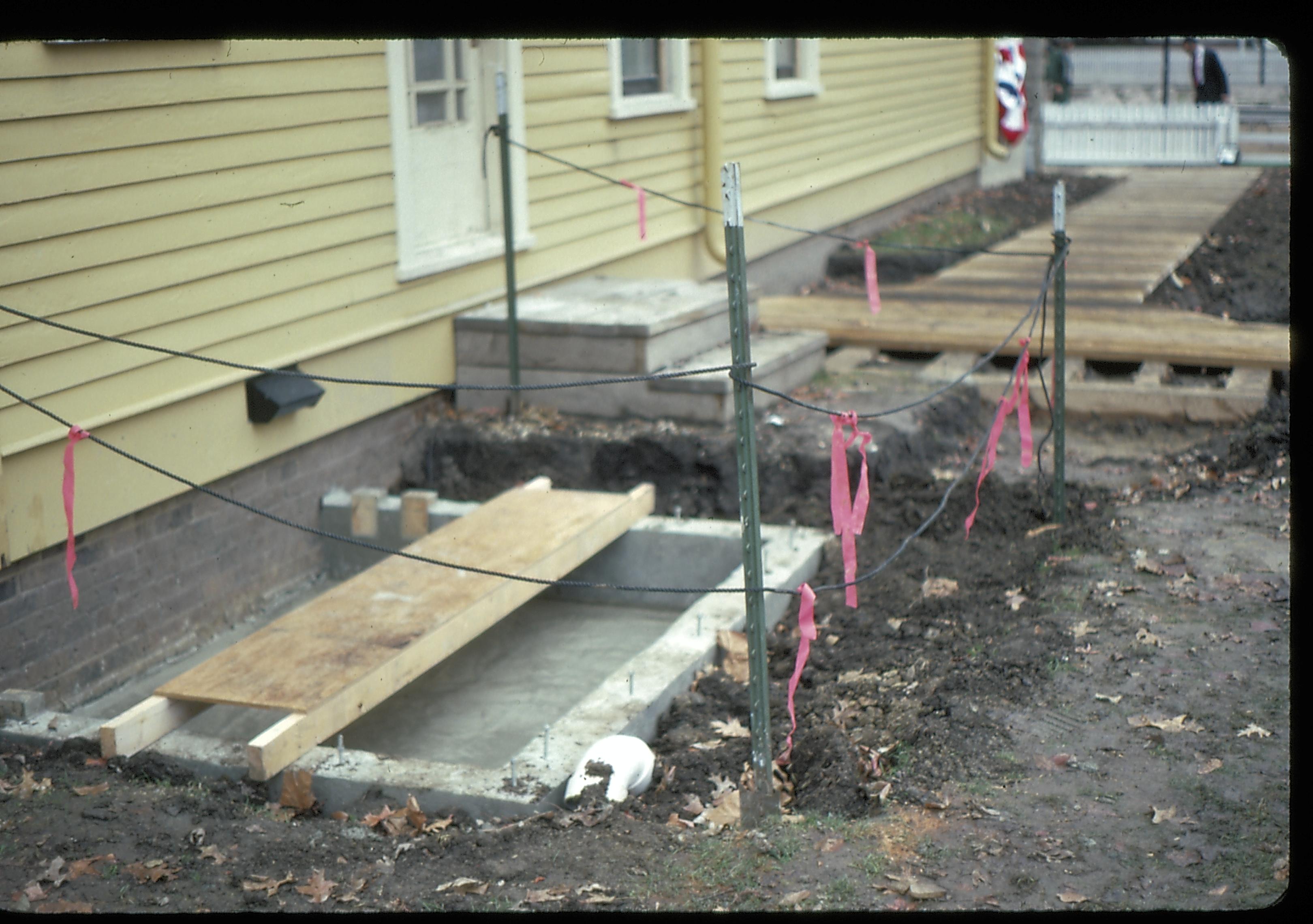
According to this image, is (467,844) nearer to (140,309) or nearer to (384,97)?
(140,309)

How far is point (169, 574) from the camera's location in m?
6.52

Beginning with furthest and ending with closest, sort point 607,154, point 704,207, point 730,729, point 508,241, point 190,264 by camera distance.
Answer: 1. point 607,154
2. point 508,241
3. point 704,207
4. point 190,264
5. point 730,729

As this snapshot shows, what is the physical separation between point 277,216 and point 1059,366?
414 cm

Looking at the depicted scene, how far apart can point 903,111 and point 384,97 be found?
32.3 feet

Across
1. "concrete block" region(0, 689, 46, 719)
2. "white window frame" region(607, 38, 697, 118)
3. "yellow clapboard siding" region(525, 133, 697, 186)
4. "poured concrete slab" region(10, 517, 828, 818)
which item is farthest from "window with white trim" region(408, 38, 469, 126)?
"concrete block" region(0, 689, 46, 719)

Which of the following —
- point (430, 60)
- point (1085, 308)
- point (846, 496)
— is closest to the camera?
point (846, 496)

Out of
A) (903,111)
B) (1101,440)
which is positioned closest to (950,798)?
(1101,440)

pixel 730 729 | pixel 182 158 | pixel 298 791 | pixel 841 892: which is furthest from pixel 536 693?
pixel 182 158

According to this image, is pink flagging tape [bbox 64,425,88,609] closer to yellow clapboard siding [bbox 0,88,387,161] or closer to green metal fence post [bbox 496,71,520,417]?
yellow clapboard siding [bbox 0,88,387,161]

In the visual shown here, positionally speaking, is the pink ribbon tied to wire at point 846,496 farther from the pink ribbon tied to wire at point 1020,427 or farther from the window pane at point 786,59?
the window pane at point 786,59

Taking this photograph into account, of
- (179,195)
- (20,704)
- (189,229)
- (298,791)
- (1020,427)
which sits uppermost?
(179,195)

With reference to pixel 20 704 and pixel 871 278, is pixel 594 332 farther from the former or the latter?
pixel 20 704

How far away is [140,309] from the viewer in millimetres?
6156

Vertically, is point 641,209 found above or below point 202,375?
above
